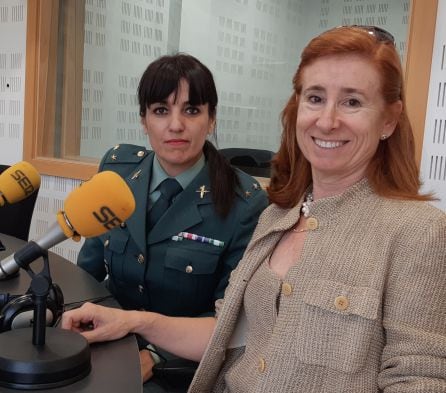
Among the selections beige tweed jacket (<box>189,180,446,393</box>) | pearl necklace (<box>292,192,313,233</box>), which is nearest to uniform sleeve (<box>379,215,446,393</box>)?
beige tweed jacket (<box>189,180,446,393</box>)

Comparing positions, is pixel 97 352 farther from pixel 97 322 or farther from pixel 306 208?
pixel 306 208

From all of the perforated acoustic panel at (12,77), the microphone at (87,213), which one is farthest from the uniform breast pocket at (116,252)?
the perforated acoustic panel at (12,77)

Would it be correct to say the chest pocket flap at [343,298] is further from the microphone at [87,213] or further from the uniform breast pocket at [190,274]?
the uniform breast pocket at [190,274]

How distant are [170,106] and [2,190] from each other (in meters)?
0.67

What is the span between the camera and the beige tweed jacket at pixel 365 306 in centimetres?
97

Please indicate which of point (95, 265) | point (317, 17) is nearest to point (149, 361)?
point (95, 265)

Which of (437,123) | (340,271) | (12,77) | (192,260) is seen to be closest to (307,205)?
(340,271)

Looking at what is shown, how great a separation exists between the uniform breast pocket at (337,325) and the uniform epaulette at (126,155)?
99 centimetres

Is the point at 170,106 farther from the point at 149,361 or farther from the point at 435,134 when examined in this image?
the point at 435,134

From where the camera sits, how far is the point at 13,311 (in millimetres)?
1037

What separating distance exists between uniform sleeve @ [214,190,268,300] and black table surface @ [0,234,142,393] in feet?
1.25

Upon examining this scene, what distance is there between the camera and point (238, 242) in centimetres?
167

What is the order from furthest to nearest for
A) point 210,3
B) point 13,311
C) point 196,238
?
point 210,3
point 196,238
point 13,311

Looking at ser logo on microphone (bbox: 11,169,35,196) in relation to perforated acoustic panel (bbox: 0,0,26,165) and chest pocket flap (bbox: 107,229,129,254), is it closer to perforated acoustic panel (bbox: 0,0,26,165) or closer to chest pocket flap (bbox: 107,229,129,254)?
chest pocket flap (bbox: 107,229,129,254)
